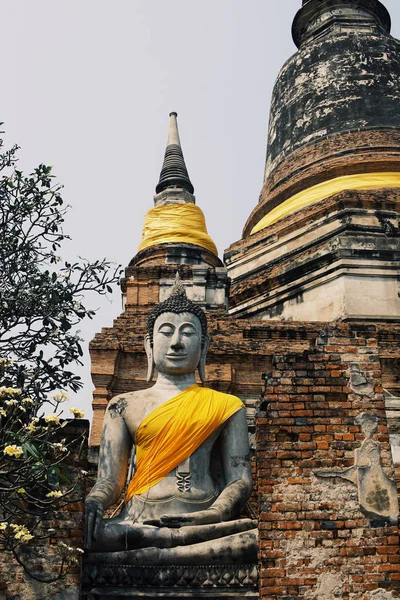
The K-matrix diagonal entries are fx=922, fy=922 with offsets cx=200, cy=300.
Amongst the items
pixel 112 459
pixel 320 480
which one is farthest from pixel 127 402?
pixel 320 480

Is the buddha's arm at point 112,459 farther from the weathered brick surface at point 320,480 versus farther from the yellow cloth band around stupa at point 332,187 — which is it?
the yellow cloth band around stupa at point 332,187

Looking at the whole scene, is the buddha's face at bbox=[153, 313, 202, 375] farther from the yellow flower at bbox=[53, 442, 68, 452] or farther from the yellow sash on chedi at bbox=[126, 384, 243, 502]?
the yellow flower at bbox=[53, 442, 68, 452]

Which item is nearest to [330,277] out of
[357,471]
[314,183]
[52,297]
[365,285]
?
[365,285]

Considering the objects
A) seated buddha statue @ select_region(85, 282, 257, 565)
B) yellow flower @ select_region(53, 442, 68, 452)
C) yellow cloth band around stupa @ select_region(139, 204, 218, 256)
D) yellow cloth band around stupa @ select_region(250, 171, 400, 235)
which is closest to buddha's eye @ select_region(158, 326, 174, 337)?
seated buddha statue @ select_region(85, 282, 257, 565)

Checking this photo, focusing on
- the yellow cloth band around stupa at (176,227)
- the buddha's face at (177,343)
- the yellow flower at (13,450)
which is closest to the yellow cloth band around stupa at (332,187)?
the yellow cloth band around stupa at (176,227)

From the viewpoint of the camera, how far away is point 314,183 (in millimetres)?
15531

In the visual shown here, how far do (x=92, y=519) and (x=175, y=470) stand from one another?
2.57 feet

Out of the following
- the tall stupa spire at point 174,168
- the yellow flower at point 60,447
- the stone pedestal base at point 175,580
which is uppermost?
the tall stupa spire at point 174,168

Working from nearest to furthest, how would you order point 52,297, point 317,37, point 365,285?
point 52,297, point 365,285, point 317,37

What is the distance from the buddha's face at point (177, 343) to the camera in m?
6.93

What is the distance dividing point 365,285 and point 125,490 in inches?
272

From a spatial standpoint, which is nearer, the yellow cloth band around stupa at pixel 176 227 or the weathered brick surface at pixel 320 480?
the weathered brick surface at pixel 320 480

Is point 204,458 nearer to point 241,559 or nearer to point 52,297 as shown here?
point 241,559

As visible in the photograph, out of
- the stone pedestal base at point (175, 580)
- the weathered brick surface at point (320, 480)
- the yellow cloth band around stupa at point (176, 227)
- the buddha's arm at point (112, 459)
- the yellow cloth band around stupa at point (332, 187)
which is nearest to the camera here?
the weathered brick surface at point (320, 480)
